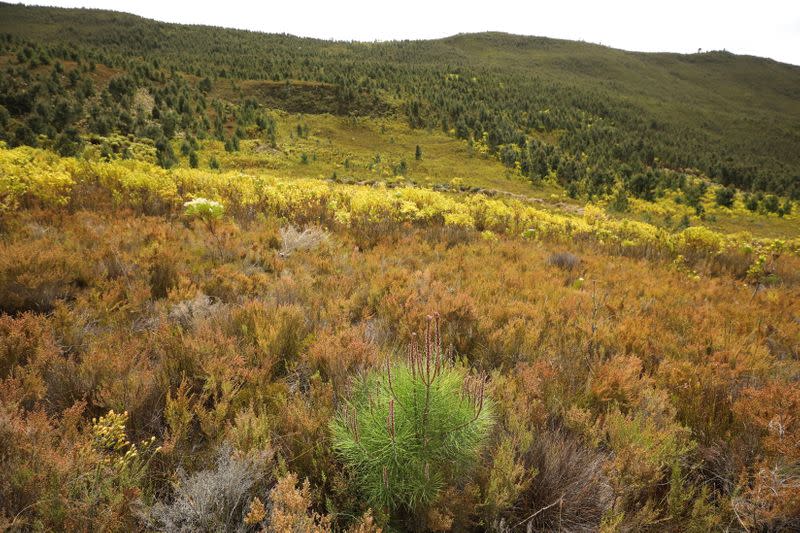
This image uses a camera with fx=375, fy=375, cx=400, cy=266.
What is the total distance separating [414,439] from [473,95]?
44752 millimetres

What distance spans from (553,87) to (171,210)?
55.8m

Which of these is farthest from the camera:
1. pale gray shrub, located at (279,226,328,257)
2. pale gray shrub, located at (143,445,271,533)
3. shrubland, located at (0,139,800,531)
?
pale gray shrub, located at (279,226,328,257)

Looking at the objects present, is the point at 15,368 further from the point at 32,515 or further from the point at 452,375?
the point at 452,375

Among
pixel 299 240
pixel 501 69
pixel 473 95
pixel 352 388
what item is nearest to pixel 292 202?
pixel 299 240

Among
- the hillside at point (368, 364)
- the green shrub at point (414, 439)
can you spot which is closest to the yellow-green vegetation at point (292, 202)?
the hillside at point (368, 364)

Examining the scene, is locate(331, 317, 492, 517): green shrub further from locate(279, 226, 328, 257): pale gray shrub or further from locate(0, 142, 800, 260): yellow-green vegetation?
locate(0, 142, 800, 260): yellow-green vegetation

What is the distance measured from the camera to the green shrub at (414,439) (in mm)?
1882

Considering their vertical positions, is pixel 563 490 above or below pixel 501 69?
below

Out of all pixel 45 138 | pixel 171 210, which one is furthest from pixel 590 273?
pixel 45 138

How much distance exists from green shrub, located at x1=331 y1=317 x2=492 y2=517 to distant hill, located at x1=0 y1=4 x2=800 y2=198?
16.1 meters

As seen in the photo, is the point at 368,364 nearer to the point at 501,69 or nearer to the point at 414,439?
the point at 414,439

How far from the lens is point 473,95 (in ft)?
136

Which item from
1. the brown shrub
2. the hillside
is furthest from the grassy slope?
the brown shrub

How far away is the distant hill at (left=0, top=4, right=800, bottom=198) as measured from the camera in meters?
24.5
